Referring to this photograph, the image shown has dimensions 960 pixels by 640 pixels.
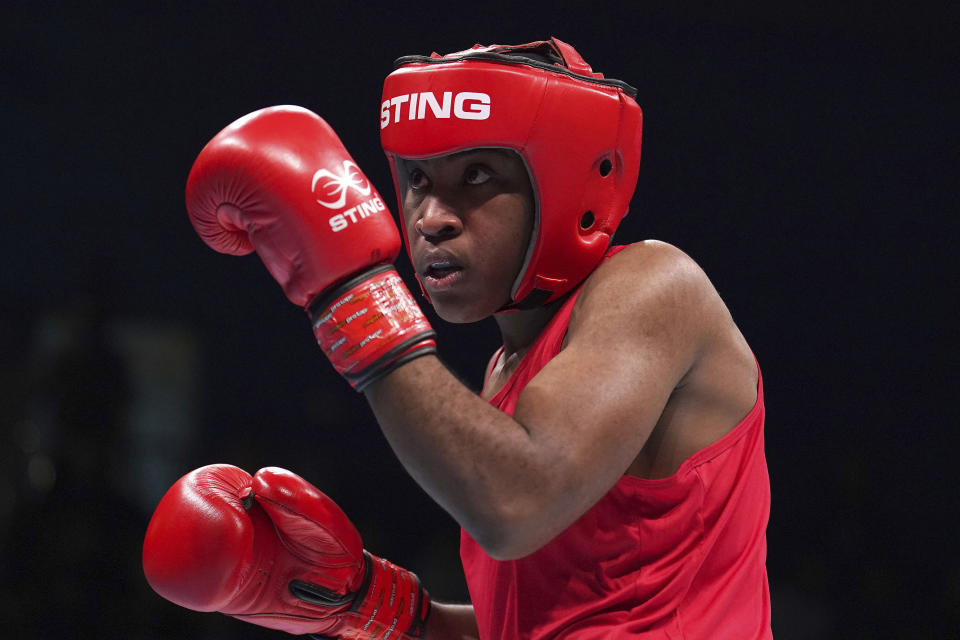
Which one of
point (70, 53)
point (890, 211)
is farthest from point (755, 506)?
point (70, 53)

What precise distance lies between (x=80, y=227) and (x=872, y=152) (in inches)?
146

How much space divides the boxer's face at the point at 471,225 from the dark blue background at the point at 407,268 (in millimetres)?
2585

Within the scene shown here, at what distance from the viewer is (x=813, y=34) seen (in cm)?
457

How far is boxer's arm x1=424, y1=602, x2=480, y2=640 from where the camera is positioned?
2.11 meters

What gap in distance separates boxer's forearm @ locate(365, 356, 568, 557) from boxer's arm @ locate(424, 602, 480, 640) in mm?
973

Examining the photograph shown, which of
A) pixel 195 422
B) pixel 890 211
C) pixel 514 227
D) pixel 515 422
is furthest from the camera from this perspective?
pixel 890 211

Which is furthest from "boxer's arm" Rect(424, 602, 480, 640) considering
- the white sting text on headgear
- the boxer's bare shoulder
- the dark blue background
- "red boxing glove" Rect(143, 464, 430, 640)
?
the dark blue background

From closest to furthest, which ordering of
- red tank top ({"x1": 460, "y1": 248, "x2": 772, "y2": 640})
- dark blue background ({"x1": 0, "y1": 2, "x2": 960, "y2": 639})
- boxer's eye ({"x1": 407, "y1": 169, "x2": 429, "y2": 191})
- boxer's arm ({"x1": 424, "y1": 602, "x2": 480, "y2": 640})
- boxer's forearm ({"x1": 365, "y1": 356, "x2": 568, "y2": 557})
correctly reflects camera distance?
1. boxer's forearm ({"x1": 365, "y1": 356, "x2": 568, "y2": 557})
2. red tank top ({"x1": 460, "y1": 248, "x2": 772, "y2": 640})
3. boxer's eye ({"x1": 407, "y1": 169, "x2": 429, "y2": 191})
4. boxer's arm ({"x1": 424, "y1": 602, "x2": 480, "y2": 640})
5. dark blue background ({"x1": 0, "y1": 2, "x2": 960, "y2": 639})

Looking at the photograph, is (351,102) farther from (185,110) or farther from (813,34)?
(813,34)

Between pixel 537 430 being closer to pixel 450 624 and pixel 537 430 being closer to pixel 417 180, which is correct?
pixel 417 180

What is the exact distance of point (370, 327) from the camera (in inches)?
49.3

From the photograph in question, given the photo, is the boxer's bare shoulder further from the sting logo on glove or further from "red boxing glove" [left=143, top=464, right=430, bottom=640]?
"red boxing glove" [left=143, top=464, right=430, bottom=640]

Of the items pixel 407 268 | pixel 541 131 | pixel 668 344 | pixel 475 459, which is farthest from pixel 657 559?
pixel 407 268

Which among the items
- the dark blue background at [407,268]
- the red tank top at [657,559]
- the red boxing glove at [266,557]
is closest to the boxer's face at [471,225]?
the red tank top at [657,559]
